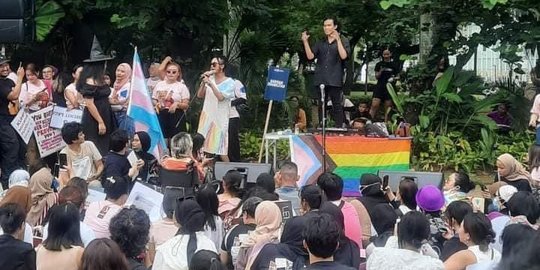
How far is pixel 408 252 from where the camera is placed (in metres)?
4.80

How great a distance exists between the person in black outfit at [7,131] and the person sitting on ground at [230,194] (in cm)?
420

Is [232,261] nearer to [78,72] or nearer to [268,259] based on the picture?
[268,259]

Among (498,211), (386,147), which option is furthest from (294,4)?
(498,211)

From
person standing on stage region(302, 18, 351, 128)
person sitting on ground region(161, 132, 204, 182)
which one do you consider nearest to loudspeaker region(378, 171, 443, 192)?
person sitting on ground region(161, 132, 204, 182)

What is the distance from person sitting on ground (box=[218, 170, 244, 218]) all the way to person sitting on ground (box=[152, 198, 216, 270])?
1278mm

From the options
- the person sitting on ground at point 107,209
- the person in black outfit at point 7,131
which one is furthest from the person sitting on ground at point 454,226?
the person in black outfit at point 7,131

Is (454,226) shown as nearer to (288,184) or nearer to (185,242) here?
(185,242)

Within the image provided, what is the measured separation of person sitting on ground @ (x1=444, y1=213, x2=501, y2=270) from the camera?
5.02 metres

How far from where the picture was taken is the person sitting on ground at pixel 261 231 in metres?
5.31

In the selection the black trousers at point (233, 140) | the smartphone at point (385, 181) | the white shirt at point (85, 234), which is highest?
the white shirt at point (85, 234)

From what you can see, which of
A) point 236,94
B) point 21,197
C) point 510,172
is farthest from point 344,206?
point 236,94

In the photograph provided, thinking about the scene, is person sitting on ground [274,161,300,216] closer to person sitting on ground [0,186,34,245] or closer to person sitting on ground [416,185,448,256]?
person sitting on ground [416,185,448,256]

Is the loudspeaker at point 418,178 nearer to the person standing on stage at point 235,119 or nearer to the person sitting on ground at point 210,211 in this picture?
the person sitting on ground at point 210,211

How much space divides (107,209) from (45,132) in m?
4.64
